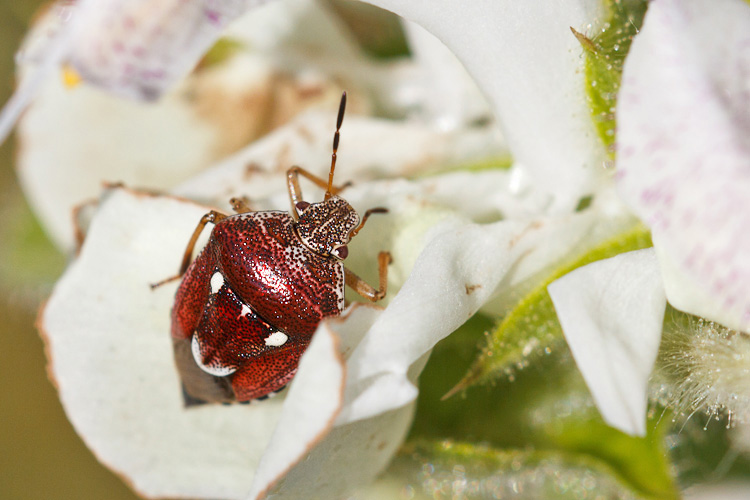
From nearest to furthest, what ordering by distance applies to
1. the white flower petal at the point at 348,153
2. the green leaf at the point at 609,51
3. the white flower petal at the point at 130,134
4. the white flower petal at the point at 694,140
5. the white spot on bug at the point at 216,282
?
the white flower petal at the point at 694,140
the green leaf at the point at 609,51
the white spot on bug at the point at 216,282
the white flower petal at the point at 348,153
the white flower petal at the point at 130,134

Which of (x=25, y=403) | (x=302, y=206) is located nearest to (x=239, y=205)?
(x=302, y=206)

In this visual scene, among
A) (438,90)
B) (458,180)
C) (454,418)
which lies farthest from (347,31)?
(454,418)

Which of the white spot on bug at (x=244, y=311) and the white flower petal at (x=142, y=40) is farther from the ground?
the white flower petal at (x=142, y=40)

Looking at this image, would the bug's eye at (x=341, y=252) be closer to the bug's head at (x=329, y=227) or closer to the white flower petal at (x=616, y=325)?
the bug's head at (x=329, y=227)

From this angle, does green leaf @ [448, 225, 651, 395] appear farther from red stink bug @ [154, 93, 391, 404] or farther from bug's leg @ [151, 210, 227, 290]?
bug's leg @ [151, 210, 227, 290]

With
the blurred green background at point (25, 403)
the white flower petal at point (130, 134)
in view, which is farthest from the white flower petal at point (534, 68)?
the blurred green background at point (25, 403)

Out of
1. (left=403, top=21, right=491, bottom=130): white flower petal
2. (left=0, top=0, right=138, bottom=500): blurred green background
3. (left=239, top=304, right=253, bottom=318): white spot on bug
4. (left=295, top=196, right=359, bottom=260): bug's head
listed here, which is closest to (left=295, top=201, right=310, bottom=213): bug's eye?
(left=295, top=196, right=359, bottom=260): bug's head

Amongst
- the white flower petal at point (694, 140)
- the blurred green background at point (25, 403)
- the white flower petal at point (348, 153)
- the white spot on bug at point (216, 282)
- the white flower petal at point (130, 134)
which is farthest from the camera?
the blurred green background at point (25, 403)

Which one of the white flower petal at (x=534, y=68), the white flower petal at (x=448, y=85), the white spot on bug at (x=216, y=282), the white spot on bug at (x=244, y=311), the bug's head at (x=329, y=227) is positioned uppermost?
the white flower petal at (x=534, y=68)

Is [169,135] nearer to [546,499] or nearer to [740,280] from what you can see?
[546,499]
